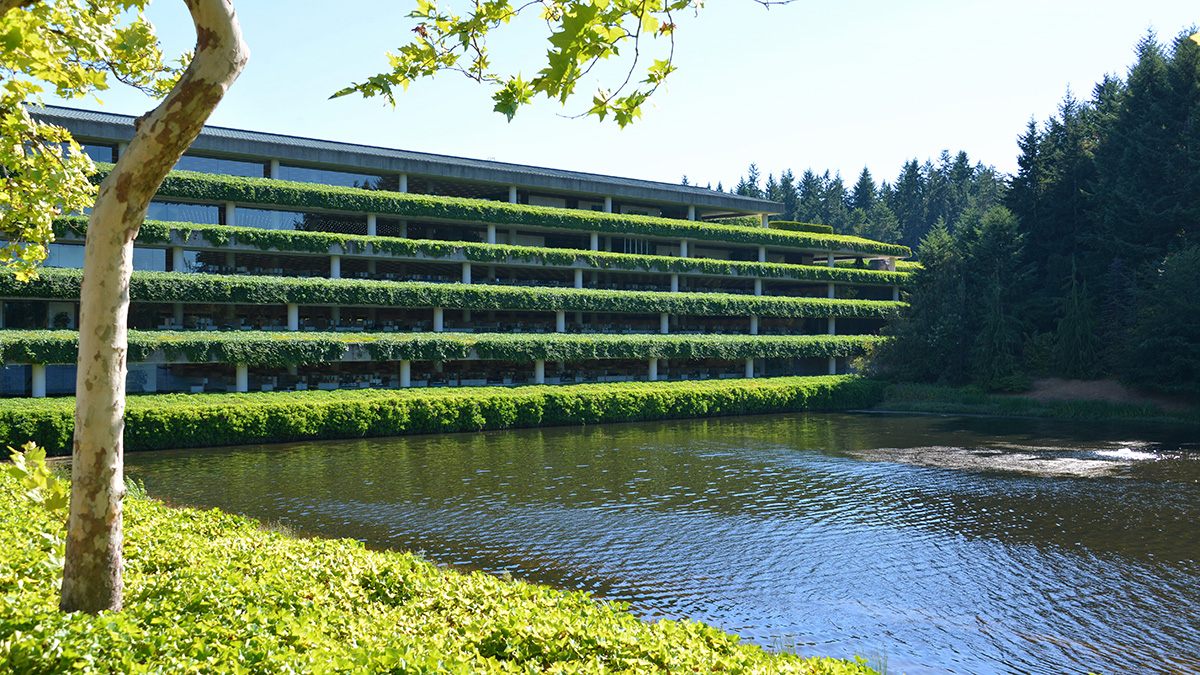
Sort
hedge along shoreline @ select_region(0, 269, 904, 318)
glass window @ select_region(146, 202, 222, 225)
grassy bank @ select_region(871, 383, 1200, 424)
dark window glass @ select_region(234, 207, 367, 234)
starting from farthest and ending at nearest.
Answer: dark window glass @ select_region(234, 207, 367, 234), grassy bank @ select_region(871, 383, 1200, 424), glass window @ select_region(146, 202, 222, 225), hedge along shoreline @ select_region(0, 269, 904, 318)

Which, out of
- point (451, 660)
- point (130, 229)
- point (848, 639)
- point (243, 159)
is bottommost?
point (848, 639)

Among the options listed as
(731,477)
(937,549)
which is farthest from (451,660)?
(731,477)

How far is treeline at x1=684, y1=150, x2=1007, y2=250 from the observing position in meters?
119

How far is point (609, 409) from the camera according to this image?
4256cm

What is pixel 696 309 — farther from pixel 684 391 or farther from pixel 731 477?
pixel 731 477

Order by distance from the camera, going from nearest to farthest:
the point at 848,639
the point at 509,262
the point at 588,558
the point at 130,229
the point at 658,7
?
the point at 658,7 < the point at 130,229 < the point at 848,639 < the point at 588,558 < the point at 509,262

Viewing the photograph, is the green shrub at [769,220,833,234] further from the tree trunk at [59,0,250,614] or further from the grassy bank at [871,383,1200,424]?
the tree trunk at [59,0,250,614]

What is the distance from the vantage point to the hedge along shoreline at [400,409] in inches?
1179

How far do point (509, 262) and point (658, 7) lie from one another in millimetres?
45542

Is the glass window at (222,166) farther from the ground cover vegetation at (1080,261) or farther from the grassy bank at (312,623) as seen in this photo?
the ground cover vegetation at (1080,261)

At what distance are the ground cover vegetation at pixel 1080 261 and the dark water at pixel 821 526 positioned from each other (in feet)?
55.5

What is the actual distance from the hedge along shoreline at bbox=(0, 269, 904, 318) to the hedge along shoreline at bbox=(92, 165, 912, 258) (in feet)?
15.5

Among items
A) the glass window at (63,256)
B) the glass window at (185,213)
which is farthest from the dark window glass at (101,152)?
the glass window at (63,256)

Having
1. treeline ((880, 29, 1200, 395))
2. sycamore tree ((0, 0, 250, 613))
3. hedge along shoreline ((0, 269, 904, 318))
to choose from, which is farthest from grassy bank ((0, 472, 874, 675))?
treeline ((880, 29, 1200, 395))
